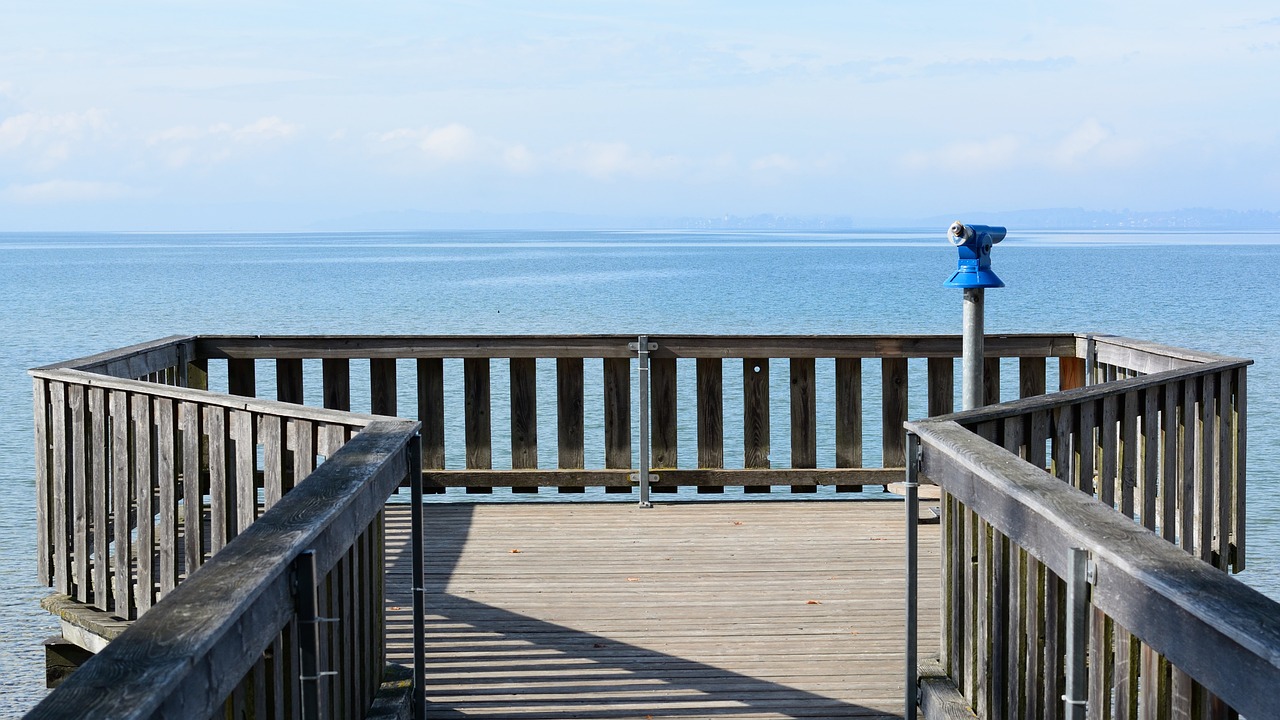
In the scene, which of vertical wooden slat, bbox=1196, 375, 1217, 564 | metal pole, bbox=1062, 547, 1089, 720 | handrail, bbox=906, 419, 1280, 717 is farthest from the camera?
vertical wooden slat, bbox=1196, 375, 1217, 564

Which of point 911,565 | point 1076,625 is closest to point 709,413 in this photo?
point 911,565

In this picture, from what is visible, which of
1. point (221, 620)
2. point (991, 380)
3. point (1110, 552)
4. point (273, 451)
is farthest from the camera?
point (991, 380)

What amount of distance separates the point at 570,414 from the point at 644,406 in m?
0.46

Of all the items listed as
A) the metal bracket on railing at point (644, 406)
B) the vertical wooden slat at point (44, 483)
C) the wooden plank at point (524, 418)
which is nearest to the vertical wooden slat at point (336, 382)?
the wooden plank at point (524, 418)

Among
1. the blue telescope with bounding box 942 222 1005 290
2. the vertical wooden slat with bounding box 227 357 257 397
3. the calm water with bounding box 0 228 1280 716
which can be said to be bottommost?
the calm water with bounding box 0 228 1280 716

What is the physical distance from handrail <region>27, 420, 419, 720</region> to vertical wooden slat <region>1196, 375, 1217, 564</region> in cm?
438

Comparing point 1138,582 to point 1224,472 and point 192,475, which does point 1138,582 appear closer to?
point 192,475

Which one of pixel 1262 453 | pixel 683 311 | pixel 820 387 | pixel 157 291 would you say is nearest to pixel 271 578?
pixel 1262 453

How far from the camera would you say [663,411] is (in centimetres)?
756

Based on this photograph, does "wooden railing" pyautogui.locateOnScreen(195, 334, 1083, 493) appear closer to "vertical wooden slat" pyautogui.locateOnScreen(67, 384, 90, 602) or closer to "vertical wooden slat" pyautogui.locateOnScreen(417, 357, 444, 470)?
"vertical wooden slat" pyautogui.locateOnScreen(417, 357, 444, 470)

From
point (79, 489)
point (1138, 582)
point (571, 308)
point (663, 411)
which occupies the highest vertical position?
point (1138, 582)

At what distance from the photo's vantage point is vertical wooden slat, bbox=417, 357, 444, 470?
755cm

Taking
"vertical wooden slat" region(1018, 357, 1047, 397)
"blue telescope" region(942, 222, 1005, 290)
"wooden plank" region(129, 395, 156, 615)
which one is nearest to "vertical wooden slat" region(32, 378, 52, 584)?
"wooden plank" region(129, 395, 156, 615)

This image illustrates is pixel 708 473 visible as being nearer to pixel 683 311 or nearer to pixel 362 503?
pixel 362 503
